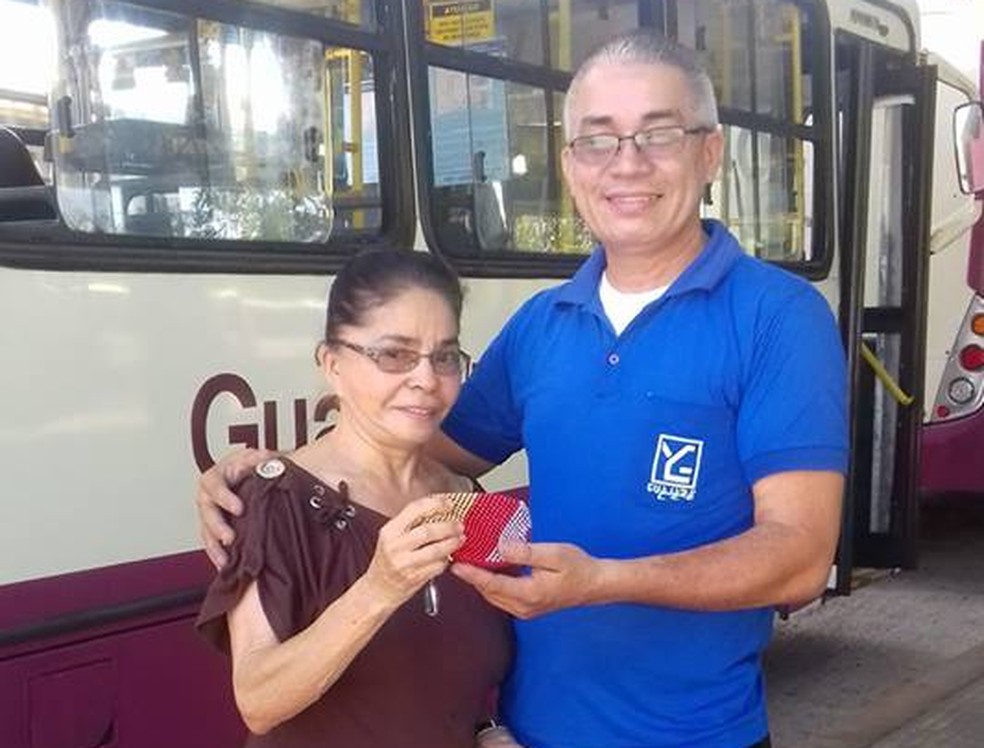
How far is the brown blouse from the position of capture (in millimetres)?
1726

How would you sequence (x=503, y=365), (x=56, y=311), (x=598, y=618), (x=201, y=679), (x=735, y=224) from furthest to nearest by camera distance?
(x=735, y=224) < (x=201, y=679) < (x=56, y=311) < (x=503, y=365) < (x=598, y=618)

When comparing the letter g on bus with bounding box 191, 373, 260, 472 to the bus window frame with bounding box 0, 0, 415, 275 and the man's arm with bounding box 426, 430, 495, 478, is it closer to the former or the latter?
the bus window frame with bounding box 0, 0, 415, 275

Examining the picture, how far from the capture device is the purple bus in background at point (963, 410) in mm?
7500

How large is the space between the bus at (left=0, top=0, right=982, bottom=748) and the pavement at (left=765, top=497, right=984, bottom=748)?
1975 mm

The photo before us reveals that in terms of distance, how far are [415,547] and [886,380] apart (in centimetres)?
447

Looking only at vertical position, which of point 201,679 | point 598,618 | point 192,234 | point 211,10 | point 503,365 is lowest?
point 201,679

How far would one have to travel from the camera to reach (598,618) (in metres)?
1.93

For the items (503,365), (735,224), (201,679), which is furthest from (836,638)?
(503,365)

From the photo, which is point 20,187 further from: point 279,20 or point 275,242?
point 279,20

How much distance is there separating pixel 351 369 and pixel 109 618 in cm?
106

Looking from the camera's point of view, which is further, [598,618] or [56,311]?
[56,311]

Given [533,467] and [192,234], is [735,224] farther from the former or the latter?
[533,467]

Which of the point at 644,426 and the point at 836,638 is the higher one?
the point at 644,426

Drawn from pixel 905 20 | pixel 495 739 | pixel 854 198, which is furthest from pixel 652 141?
pixel 905 20
